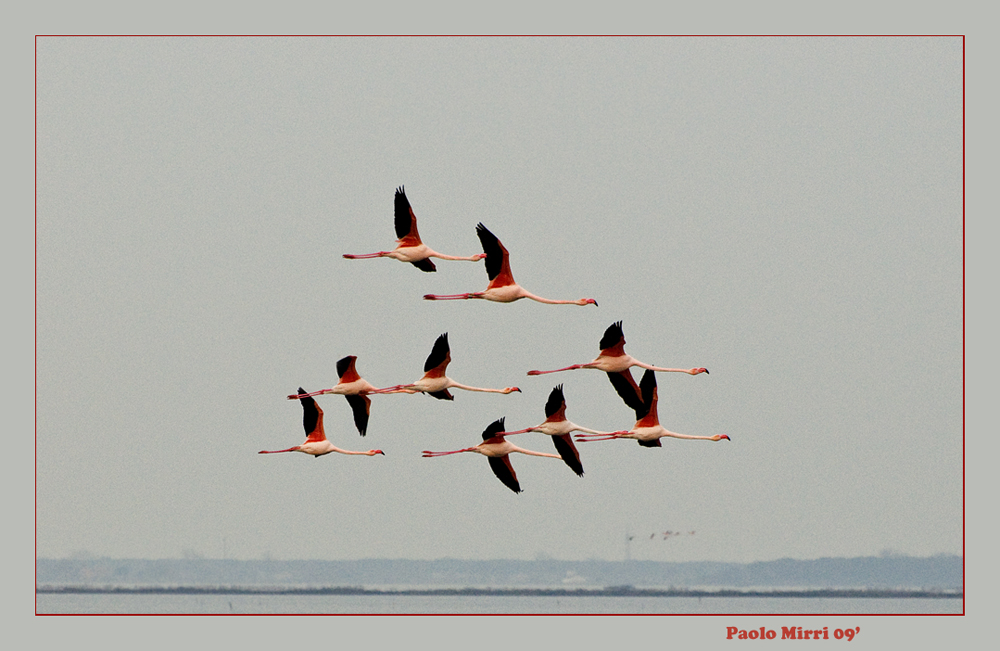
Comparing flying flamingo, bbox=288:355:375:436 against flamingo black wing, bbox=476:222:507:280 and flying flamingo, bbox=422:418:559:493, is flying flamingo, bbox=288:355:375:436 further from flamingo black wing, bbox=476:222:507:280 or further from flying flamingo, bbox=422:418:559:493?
flamingo black wing, bbox=476:222:507:280

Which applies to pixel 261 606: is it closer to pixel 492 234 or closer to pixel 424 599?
pixel 424 599

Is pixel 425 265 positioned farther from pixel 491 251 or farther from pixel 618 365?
pixel 618 365

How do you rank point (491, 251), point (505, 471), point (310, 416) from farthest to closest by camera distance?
point (310, 416), point (505, 471), point (491, 251)

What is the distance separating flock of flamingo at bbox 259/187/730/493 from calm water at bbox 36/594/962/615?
31.6 ft

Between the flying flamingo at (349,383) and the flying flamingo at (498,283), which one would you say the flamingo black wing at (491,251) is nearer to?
the flying flamingo at (498,283)

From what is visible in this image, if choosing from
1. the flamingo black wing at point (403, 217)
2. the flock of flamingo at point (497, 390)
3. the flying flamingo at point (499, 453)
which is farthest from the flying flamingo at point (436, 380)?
the flamingo black wing at point (403, 217)

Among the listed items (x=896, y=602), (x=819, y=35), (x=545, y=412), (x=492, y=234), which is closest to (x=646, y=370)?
(x=545, y=412)

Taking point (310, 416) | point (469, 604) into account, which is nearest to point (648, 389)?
point (310, 416)

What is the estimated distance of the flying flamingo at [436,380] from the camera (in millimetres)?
29328

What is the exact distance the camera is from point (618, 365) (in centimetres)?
2880

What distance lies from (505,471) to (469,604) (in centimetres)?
1325

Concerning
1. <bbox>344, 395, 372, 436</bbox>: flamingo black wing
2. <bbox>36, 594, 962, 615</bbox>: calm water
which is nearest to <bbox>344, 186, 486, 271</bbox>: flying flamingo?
<bbox>344, 395, 372, 436</bbox>: flamingo black wing

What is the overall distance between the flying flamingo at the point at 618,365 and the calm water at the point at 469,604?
1169cm
